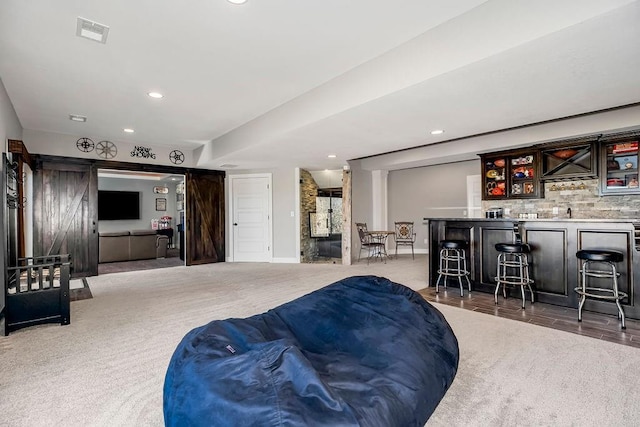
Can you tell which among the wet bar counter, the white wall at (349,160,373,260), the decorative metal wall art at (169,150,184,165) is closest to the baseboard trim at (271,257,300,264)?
the white wall at (349,160,373,260)

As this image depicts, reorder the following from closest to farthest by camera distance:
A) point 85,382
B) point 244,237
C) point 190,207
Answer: point 85,382
point 190,207
point 244,237

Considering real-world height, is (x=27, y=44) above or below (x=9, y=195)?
above

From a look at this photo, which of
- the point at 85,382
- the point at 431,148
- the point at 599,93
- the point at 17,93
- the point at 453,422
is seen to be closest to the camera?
the point at 453,422

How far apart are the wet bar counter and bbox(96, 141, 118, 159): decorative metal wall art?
5992 millimetres

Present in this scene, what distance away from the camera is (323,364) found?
151 centimetres

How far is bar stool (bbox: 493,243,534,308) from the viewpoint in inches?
157

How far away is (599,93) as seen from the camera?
3.10 metres

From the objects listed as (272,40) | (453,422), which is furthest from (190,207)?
(453,422)

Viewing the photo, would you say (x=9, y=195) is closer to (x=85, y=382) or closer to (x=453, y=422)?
(x=85, y=382)

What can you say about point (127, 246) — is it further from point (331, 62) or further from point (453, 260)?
point (453, 260)

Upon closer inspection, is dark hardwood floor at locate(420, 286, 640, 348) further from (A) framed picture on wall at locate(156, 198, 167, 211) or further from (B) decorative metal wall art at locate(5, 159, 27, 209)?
(A) framed picture on wall at locate(156, 198, 167, 211)

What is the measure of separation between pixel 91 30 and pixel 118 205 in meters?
8.77

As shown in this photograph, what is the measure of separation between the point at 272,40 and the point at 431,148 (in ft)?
15.3

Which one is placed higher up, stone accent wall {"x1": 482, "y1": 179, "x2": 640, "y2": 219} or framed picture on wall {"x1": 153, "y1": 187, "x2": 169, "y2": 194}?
framed picture on wall {"x1": 153, "y1": 187, "x2": 169, "y2": 194}
